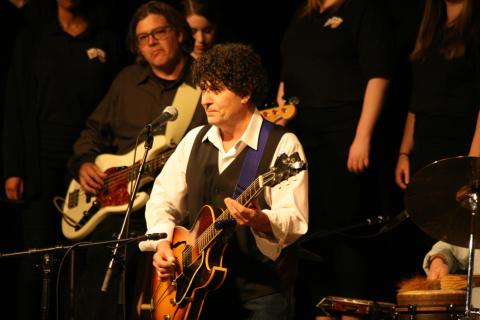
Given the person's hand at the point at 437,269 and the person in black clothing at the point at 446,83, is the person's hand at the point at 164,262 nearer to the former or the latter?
the person's hand at the point at 437,269

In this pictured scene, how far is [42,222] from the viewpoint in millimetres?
6043

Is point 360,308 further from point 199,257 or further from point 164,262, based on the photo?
point 164,262

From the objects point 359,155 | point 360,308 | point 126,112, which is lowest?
point 360,308

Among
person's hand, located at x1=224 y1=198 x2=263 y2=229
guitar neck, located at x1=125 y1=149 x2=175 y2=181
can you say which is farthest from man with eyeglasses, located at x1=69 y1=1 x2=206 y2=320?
person's hand, located at x1=224 y1=198 x2=263 y2=229

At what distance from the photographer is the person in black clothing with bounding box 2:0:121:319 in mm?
6102

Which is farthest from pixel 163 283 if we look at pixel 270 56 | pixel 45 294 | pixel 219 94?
pixel 270 56

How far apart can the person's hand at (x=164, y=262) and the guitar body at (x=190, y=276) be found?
33mm

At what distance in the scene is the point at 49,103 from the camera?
6.14 metres

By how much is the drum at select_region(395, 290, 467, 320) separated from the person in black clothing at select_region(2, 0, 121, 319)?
2865 millimetres

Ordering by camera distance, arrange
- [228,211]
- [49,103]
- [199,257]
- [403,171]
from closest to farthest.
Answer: [228,211], [199,257], [403,171], [49,103]

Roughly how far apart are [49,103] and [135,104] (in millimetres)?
813

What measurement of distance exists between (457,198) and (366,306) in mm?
633

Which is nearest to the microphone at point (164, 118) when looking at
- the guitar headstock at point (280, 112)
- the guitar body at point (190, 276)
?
the guitar body at point (190, 276)

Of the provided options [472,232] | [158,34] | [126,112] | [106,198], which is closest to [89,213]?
[106,198]
